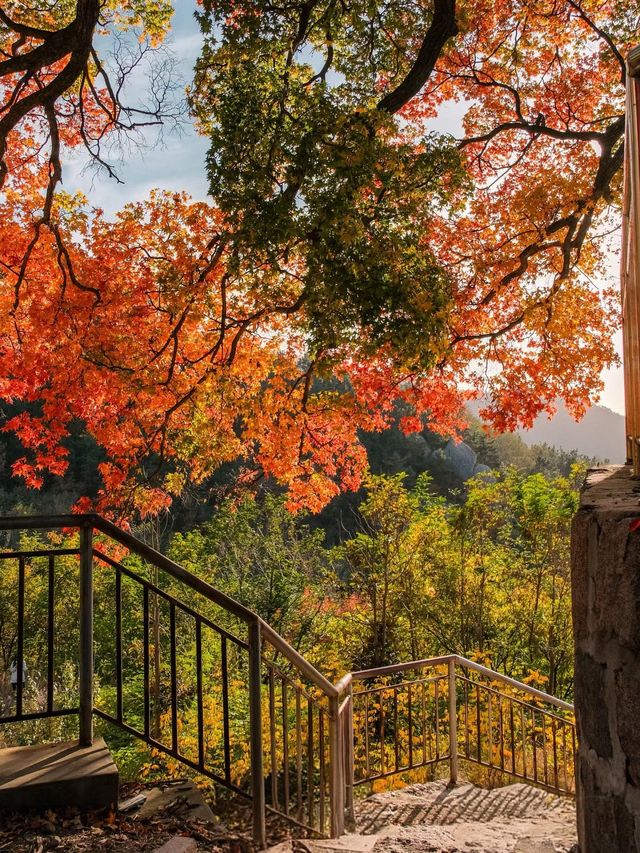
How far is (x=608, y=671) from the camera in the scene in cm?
186

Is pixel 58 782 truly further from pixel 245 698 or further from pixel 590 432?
pixel 590 432

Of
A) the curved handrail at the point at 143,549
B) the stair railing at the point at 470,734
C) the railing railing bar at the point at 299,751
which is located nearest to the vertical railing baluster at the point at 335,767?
the railing railing bar at the point at 299,751

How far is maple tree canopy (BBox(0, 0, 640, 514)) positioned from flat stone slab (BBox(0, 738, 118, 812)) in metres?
3.48

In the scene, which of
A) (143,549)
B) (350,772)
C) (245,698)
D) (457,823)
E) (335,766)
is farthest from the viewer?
(245,698)

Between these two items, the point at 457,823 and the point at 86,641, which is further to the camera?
the point at 457,823

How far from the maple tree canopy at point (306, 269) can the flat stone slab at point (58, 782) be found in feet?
11.4

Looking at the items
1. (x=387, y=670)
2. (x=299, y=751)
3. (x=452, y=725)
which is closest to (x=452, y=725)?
(x=452, y=725)

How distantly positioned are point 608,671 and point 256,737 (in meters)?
1.88

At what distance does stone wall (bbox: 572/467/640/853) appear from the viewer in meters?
1.75

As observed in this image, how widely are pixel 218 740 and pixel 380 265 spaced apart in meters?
6.78

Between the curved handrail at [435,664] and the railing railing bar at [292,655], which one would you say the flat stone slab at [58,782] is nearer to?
the railing railing bar at [292,655]

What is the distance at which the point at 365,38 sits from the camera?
6.54 meters

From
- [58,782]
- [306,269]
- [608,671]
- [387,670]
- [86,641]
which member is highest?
[306,269]

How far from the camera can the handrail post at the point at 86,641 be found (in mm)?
3244
